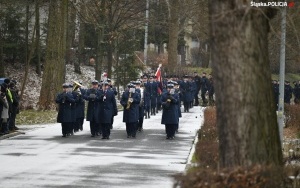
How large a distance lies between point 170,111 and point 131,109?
125cm

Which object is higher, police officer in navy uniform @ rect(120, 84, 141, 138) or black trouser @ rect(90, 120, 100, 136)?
police officer in navy uniform @ rect(120, 84, 141, 138)

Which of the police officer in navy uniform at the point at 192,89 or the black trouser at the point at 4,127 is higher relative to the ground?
the police officer in navy uniform at the point at 192,89

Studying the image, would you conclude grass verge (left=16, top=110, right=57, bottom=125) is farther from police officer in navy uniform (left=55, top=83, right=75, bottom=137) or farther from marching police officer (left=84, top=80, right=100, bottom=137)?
marching police officer (left=84, top=80, right=100, bottom=137)

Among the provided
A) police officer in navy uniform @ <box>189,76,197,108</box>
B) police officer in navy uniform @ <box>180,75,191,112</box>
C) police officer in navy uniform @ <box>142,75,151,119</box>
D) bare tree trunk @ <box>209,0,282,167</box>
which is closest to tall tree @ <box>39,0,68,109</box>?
police officer in navy uniform @ <box>142,75,151,119</box>

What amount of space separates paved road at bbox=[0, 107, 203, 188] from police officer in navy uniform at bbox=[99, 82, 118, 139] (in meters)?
0.38

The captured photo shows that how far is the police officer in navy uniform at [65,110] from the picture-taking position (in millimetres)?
23688

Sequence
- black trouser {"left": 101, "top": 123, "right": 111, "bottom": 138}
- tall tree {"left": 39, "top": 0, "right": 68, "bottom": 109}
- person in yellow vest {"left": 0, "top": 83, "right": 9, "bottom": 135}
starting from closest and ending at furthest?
person in yellow vest {"left": 0, "top": 83, "right": 9, "bottom": 135}, black trouser {"left": 101, "top": 123, "right": 111, "bottom": 138}, tall tree {"left": 39, "top": 0, "right": 68, "bottom": 109}

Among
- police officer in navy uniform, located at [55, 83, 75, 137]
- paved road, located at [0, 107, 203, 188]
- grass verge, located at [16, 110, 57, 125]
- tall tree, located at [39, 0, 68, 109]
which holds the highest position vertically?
tall tree, located at [39, 0, 68, 109]

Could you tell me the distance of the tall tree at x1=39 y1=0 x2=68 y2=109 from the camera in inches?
1367

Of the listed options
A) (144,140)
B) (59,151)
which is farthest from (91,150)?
(144,140)

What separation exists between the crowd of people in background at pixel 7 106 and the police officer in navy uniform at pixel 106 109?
2909 mm

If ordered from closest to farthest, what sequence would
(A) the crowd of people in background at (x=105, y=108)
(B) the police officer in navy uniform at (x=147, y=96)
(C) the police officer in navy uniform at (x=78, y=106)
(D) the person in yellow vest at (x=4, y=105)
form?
(D) the person in yellow vest at (x=4, y=105) < (A) the crowd of people in background at (x=105, y=108) < (C) the police officer in navy uniform at (x=78, y=106) < (B) the police officer in navy uniform at (x=147, y=96)

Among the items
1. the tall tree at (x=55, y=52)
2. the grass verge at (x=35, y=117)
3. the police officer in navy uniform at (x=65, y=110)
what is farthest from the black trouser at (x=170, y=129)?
the tall tree at (x=55, y=52)

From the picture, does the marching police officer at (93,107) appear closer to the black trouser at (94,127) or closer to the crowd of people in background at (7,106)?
the black trouser at (94,127)
